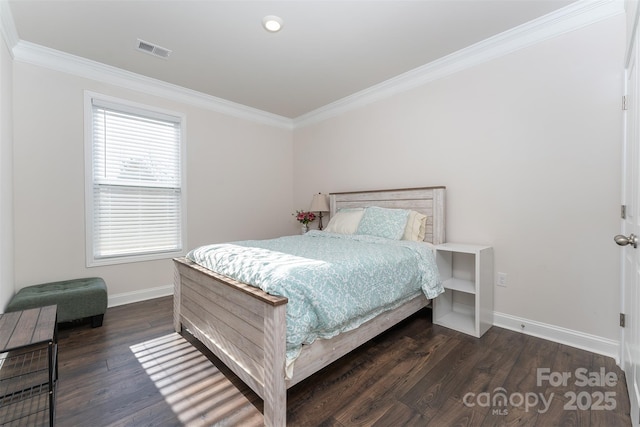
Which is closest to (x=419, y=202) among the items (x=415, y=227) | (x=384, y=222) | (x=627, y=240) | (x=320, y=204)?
(x=415, y=227)

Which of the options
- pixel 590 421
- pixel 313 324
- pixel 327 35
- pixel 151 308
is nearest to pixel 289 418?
pixel 313 324

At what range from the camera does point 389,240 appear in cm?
275

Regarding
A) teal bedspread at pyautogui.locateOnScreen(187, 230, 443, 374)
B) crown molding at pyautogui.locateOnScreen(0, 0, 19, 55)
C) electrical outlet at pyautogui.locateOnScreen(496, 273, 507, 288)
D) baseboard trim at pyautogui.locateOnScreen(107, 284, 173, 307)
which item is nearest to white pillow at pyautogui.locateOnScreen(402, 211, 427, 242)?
teal bedspread at pyautogui.locateOnScreen(187, 230, 443, 374)

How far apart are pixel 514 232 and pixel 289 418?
2.31 m

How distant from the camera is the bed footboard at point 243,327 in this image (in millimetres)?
1345

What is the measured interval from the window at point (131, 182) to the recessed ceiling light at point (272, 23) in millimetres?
1832

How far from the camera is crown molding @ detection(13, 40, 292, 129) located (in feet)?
8.48

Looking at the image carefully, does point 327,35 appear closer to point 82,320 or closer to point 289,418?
point 289,418

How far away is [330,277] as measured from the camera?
1.63 meters

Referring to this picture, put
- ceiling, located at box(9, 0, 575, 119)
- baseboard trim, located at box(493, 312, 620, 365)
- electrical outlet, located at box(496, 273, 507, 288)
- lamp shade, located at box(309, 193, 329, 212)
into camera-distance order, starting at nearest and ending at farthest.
Result: baseboard trim, located at box(493, 312, 620, 365), ceiling, located at box(9, 0, 575, 119), electrical outlet, located at box(496, 273, 507, 288), lamp shade, located at box(309, 193, 329, 212)

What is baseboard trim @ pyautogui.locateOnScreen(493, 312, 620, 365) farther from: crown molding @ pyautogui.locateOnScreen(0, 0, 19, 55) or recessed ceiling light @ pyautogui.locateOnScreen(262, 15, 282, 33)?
crown molding @ pyautogui.locateOnScreen(0, 0, 19, 55)

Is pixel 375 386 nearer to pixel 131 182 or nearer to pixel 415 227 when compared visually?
pixel 415 227

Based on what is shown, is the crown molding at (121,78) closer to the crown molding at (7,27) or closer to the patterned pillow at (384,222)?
the crown molding at (7,27)

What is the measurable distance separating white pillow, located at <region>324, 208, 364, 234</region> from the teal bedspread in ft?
1.91
